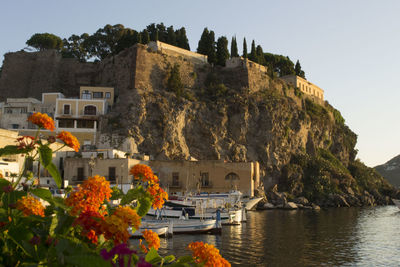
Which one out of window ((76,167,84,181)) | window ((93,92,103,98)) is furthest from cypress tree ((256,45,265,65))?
window ((76,167,84,181))

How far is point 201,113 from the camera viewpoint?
53.1 meters

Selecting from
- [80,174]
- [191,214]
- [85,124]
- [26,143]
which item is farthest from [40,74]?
[26,143]

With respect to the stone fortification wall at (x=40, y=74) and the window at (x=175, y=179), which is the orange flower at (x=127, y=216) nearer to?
the window at (x=175, y=179)

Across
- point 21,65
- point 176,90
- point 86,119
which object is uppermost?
point 21,65

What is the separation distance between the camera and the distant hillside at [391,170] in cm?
14261

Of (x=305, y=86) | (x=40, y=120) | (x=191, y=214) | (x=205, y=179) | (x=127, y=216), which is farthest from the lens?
(x=305, y=86)

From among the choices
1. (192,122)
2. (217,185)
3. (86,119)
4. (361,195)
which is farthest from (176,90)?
(361,195)

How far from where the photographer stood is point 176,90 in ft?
174

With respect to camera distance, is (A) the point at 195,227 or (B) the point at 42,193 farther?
(A) the point at 195,227

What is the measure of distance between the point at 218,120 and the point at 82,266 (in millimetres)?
51751

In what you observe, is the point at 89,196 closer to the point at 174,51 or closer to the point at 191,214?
the point at 191,214

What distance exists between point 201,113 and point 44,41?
2773 centimetres

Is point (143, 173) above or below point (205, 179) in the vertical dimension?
below

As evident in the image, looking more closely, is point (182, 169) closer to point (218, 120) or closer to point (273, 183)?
point (218, 120)
